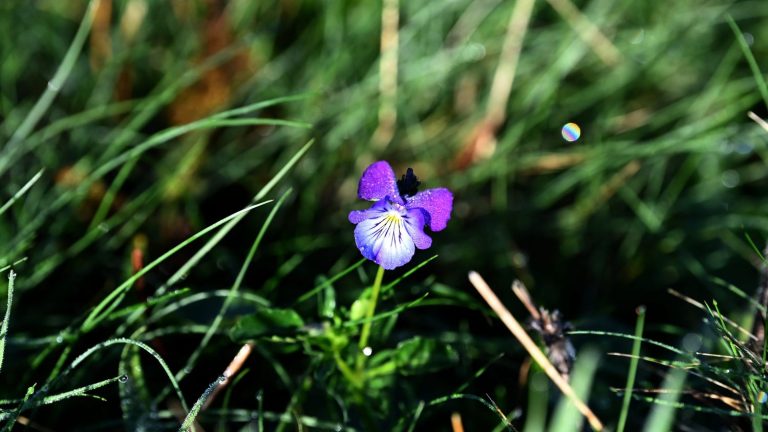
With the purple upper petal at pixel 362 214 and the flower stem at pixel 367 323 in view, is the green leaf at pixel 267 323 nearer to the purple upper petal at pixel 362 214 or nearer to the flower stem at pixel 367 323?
the flower stem at pixel 367 323

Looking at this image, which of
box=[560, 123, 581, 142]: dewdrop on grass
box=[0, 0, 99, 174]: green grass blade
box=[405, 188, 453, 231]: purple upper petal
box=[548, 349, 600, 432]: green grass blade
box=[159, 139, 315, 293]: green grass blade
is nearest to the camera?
box=[548, 349, 600, 432]: green grass blade

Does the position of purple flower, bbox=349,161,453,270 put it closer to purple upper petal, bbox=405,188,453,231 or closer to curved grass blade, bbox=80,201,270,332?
purple upper petal, bbox=405,188,453,231

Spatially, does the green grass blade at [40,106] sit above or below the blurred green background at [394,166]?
above

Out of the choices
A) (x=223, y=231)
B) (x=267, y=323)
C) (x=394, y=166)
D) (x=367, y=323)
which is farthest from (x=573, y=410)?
(x=394, y=166)

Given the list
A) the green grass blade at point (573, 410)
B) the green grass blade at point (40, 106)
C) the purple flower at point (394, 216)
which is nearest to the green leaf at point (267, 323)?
the purple flower at point (394, 216)

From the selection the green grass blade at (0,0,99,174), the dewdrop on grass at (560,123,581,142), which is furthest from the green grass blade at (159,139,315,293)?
the dewdrop on grass at (560,123,581,142)
